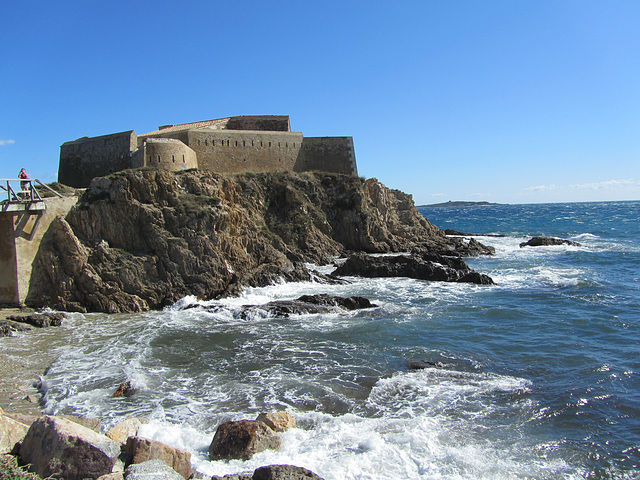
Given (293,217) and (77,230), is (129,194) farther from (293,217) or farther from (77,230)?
(293,217)

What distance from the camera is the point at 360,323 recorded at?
1603 cm

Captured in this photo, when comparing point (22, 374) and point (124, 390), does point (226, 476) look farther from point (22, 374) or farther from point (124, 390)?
point (22, 374)

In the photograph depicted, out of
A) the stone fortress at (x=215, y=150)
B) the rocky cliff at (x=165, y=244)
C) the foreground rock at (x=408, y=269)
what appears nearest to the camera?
the rocky cliff at (x=165, y=244)

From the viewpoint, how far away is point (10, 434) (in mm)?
6520

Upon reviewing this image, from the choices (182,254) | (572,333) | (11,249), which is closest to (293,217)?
(182,254)

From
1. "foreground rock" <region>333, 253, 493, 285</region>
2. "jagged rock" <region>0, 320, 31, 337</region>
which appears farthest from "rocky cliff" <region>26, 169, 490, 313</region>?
"foreground rock" <region>333, 253, 493, 285</region>

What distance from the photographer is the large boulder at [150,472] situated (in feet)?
18.9

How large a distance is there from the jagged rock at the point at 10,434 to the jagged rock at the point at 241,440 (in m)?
2.79

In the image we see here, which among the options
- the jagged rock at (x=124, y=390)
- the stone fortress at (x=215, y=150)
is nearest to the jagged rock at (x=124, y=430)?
the jagged rock at (x=124, y=390)

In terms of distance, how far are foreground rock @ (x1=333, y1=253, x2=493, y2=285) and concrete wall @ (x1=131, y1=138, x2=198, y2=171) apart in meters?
11.1

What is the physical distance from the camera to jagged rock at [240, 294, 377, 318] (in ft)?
56.9

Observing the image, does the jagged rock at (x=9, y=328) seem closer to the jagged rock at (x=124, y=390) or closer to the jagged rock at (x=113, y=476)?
the jagged rock at (x=124, y=390)

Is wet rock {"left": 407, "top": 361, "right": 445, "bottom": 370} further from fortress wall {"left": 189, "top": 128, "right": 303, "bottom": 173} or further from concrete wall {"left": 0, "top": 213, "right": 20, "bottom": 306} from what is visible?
fortress wall {"left": 189, "top": 128, "right": 303, "bottom": 173}

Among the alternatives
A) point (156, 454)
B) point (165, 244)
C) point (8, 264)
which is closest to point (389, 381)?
point (156, 454)
